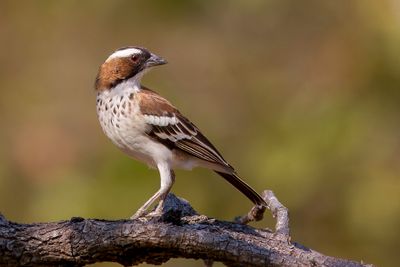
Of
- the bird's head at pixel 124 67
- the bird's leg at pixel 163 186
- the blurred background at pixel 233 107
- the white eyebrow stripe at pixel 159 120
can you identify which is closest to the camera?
the bird's leg at pixel 163 186

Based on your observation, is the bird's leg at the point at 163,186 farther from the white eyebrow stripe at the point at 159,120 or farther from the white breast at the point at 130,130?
the white eyebrow stripe at the point at 159,120

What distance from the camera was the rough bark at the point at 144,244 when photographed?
4668mm

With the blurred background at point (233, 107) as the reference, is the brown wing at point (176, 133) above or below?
→ below

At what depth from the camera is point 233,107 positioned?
29.5 ft

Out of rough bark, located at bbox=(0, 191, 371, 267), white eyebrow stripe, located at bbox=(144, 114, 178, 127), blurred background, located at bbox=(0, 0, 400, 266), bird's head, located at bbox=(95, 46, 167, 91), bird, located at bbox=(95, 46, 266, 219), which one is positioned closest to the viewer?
rough bark, located at bbox=(0, 191, 371, 267)

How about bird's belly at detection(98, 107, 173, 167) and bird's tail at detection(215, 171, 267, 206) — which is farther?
bird's tail at detection(215, 171, 267, 206)

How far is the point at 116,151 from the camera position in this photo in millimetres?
7719

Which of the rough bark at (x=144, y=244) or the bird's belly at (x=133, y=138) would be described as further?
the bird's belly at (x=133, y=138)

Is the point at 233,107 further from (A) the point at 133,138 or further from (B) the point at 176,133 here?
(A) the point at 133,138

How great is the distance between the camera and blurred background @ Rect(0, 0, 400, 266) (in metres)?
7.65

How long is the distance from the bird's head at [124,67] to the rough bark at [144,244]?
1973 millimetres

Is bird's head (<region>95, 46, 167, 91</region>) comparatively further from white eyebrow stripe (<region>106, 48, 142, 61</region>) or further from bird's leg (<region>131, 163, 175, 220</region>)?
bird's leg (<region>131, 163, 175, 220</region>)

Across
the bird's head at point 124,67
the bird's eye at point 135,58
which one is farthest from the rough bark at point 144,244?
the bird's eye at point 135,58

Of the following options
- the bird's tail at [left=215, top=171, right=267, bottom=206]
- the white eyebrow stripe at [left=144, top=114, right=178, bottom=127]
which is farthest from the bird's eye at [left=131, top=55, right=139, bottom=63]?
the bird's tail at [left=215, top=171, right=267, bottom=206]
